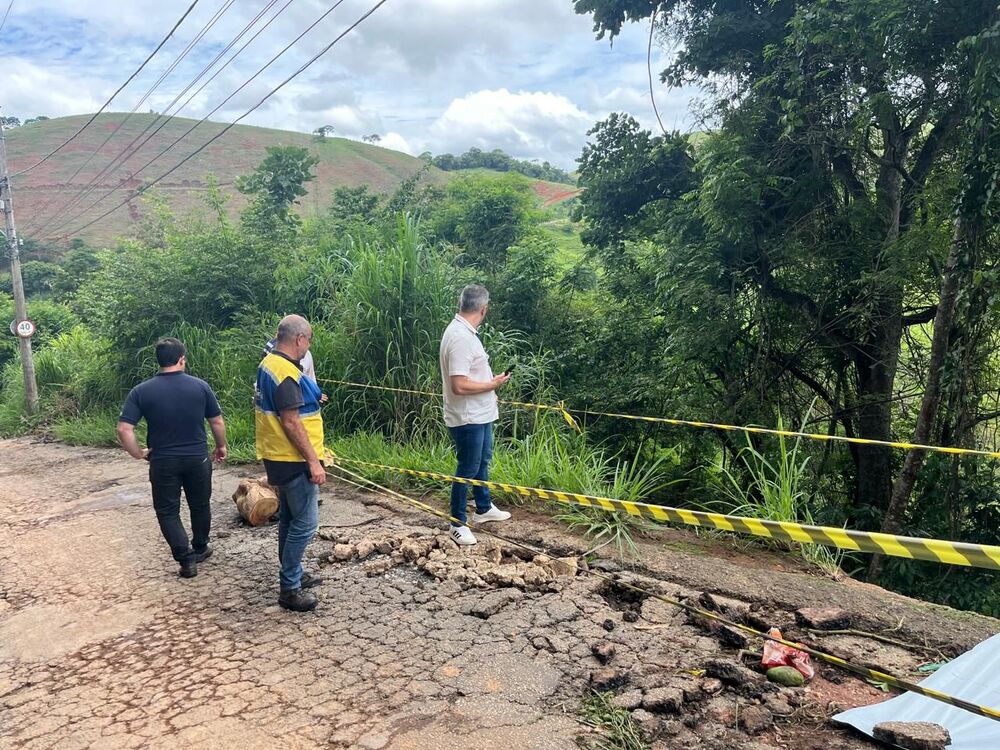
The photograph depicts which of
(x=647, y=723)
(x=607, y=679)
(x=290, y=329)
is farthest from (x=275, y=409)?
(x=647, y=723)

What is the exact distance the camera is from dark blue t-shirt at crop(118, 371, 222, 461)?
429cm

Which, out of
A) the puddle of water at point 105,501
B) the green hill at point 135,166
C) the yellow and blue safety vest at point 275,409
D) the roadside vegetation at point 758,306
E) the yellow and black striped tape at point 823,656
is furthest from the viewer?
the green hill at point 135,166

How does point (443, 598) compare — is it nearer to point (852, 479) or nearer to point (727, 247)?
point (727, 247)

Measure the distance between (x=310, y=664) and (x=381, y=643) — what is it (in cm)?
35

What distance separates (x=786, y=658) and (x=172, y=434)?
3.66 meters

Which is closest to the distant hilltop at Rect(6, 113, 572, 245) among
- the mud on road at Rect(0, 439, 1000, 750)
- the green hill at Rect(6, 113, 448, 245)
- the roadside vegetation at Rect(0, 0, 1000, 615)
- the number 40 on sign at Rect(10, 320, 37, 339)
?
the green hill at Rect(6, 113, 448, 245)

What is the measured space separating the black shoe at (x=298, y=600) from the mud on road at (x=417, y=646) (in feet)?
0.15

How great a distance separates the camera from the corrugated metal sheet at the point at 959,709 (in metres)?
2.36

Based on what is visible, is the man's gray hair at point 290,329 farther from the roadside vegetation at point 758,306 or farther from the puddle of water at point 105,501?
the puddle of water at point 105,501

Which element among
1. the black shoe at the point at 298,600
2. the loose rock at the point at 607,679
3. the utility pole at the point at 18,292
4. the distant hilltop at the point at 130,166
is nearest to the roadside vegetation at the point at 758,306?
the loose rock at the point at 607,679

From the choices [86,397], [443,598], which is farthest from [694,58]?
[86,397]

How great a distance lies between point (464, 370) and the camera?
432 centimetres

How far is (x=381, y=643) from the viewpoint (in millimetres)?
3369

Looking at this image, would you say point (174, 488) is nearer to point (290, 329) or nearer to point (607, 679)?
point (290, 329)
